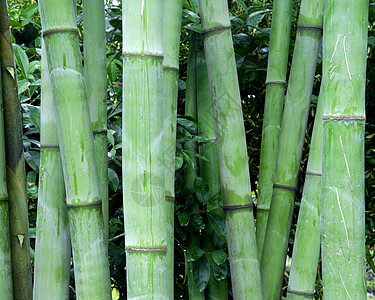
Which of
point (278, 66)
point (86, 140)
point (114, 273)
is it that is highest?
point (278, 66)

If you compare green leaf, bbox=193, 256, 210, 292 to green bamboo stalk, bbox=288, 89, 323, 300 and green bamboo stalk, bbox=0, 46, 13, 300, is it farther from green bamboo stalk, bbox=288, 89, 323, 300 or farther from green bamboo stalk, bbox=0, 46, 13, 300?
green bamboo stalk, bbox=0, 46, 13, 300

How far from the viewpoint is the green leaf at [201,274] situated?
106 centimetres

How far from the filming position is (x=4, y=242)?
75cm

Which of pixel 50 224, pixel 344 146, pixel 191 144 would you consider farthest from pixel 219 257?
pixel 344 146

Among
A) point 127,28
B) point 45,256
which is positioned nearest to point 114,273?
point 45,256

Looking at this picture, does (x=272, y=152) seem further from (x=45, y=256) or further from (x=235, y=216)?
(x=45, y=256)

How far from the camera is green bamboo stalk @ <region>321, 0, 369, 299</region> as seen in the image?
1.91ft

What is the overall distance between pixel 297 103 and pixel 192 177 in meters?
0.39

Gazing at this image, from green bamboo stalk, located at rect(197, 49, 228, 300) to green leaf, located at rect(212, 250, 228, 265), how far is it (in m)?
0.05

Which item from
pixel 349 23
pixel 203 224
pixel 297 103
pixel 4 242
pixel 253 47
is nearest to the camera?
pixel 349 23

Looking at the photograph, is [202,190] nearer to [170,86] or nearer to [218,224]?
[218,224]

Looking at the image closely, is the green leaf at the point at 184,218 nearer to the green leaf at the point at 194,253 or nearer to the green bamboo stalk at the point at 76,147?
the green leaf at the point at 194,253

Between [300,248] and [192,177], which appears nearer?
[300,248]

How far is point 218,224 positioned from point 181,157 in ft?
0.59
